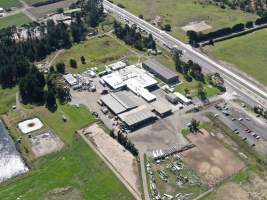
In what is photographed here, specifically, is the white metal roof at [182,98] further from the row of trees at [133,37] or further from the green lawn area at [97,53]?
the row of trees at [133,37]

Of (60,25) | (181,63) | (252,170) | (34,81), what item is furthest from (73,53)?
(252,170)

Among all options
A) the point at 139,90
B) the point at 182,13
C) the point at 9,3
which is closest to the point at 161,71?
the point at 139,90

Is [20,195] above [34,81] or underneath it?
underneath

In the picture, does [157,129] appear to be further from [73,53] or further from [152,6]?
[152,6]

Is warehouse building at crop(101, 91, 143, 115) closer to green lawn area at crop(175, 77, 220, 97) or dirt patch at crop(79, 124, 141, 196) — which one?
dirt patch at crop(79, 124, 141, 196)

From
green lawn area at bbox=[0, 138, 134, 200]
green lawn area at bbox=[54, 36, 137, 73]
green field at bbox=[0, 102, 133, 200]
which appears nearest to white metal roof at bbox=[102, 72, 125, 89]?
green lawn area at bbox=[54, 36, 137, 73]
